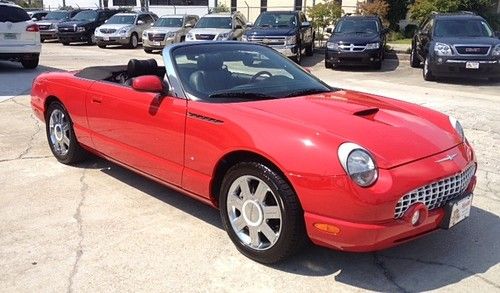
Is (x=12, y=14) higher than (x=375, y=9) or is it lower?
lower

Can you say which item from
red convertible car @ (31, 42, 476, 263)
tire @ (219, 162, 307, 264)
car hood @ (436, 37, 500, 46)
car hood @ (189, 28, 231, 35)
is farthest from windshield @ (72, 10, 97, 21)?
tire @ (219, 162, 307, 264)

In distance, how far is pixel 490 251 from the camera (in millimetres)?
3762

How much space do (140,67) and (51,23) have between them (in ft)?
81.4

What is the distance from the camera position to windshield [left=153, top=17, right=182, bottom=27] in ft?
73.8

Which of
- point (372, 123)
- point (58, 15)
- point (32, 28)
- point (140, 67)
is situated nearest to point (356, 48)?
point (32, 28)

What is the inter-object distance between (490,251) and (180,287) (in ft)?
7.36

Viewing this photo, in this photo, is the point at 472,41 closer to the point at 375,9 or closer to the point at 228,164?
the point at 228,164

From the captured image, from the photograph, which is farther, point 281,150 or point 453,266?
point 453,266

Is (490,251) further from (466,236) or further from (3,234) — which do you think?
(3,234)

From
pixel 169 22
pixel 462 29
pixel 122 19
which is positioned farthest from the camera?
pixel 122 19

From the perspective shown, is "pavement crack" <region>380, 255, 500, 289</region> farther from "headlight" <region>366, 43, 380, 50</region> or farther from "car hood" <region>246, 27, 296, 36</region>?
"car hood" <region>246, 27, 296, 36</region>

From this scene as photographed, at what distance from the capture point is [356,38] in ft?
52.7

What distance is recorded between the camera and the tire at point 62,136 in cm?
557

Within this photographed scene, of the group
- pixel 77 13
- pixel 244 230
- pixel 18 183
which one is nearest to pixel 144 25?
pixel 77 13
